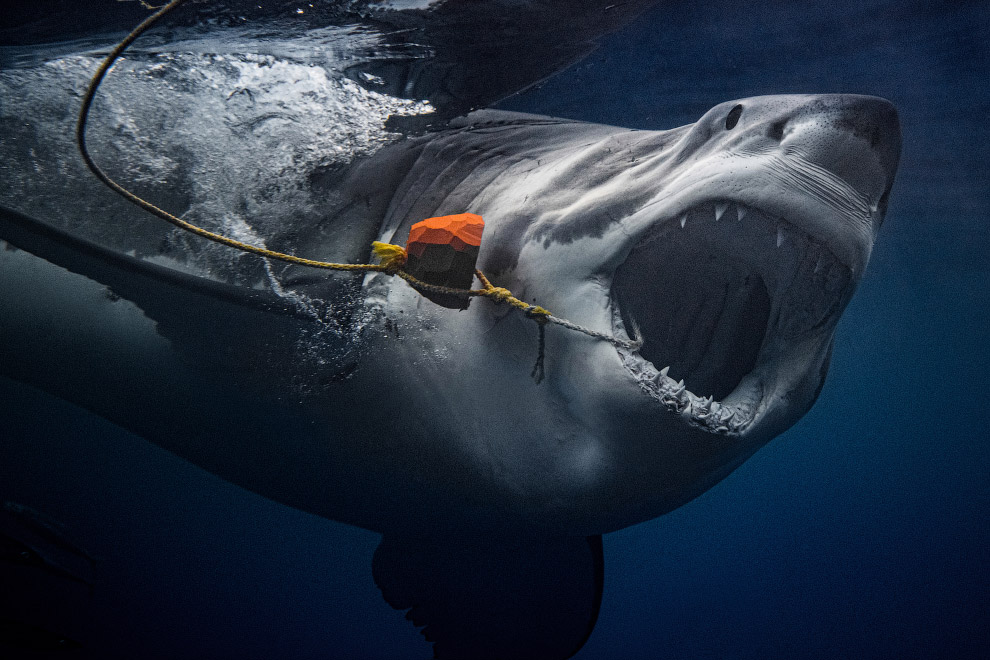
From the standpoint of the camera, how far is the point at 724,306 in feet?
6.31

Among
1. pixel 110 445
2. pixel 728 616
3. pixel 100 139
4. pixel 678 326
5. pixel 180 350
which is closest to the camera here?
pixel 678 326

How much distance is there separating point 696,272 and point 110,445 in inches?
2517

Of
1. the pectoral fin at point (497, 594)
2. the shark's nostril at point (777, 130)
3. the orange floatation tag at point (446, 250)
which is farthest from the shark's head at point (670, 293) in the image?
the pectoral fin at point (497, 594)

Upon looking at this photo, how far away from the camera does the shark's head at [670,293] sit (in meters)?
1.41

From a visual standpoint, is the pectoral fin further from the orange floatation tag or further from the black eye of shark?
the black eye of shark

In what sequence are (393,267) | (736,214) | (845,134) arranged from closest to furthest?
(845,134) → (736,214) → (393,267)

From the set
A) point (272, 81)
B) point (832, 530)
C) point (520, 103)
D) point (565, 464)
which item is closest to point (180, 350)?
point (565, 464)

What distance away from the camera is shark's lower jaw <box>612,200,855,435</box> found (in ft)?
5.01

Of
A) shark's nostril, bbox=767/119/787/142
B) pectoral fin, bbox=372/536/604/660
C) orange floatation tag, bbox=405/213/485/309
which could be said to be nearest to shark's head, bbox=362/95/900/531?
shark's nostril, bbox=767/119/787/142

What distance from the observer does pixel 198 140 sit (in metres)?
2.79

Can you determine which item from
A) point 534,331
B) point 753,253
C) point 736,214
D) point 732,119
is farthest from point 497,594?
point 732,119

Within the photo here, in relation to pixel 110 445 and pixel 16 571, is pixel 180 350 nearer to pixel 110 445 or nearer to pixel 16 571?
pixel 16 571

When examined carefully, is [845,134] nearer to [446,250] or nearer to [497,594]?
[446,250]

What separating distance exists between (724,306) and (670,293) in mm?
215
